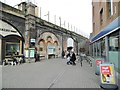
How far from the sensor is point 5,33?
16.8 m

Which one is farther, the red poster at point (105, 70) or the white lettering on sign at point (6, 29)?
the white lettering on sign at point (6, 29)

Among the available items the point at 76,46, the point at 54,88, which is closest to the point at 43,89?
the point at 54,88

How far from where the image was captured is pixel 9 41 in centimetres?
1758

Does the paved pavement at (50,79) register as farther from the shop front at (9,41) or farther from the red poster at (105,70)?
the shop front at (9,41)

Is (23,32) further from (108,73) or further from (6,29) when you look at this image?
(108,73)

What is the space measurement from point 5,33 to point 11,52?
8.05ft

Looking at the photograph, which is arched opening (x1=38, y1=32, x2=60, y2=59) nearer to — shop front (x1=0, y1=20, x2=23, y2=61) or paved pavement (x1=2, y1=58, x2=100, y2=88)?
shop front (x1=0, y1=20, x2=23, y2=61)

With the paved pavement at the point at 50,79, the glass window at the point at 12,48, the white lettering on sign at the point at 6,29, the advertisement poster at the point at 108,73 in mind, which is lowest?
the paved pavement at the point at 50,79

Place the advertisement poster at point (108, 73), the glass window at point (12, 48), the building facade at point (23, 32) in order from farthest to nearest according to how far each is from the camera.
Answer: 1. the glass window at point (12, 48)
2. the building facade at point (23, 32)
3. the advertisement poster at point (108, 73)

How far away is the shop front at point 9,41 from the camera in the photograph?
54.0 feet

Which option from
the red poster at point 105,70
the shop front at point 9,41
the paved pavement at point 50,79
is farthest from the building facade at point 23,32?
the red poster at point 105,70

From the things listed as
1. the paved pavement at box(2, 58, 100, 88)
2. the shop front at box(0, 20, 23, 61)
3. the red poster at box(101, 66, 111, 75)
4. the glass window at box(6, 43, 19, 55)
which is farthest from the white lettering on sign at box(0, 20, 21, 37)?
the red poster at box(101, 66, 111, 75)

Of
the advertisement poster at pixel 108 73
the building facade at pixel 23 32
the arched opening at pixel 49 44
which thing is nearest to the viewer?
the advertisement poster at pixel 108 73

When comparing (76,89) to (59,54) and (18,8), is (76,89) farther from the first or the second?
(59,54)
